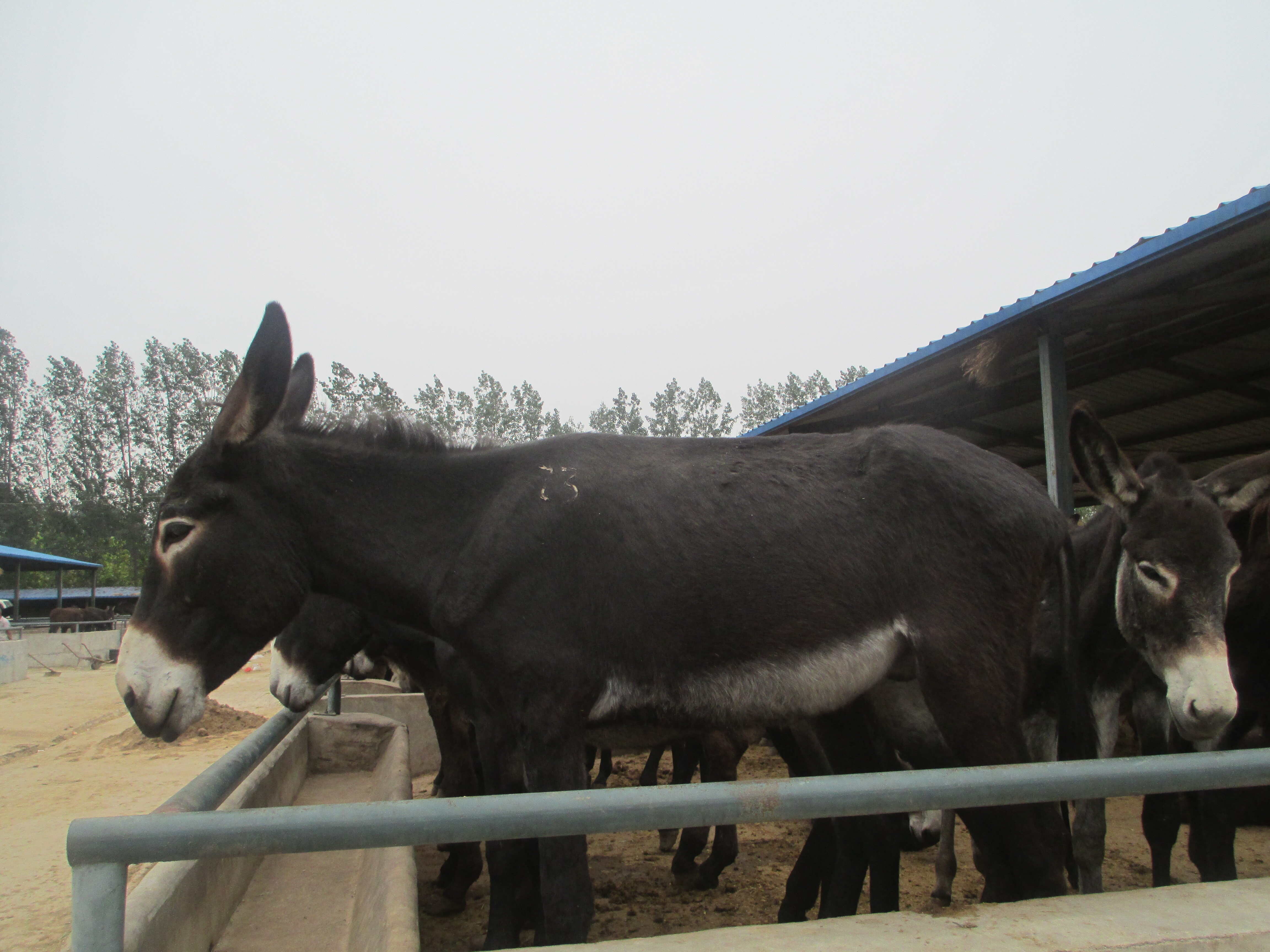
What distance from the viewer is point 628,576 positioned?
2498 millimetres

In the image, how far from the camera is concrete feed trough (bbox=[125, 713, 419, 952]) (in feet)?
8.07

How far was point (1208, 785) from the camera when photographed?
1.71m

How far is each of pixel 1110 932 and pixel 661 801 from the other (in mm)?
1137

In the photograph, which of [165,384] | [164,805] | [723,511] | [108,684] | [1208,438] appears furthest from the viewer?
[165,384]

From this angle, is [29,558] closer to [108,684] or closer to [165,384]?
[108,684]

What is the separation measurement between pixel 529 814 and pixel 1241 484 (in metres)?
3.93

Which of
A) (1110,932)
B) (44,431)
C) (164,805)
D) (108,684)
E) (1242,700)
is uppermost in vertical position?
(44,431)

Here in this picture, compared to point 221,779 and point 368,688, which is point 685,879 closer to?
point 221,779

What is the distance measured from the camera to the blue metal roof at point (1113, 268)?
3564 mm

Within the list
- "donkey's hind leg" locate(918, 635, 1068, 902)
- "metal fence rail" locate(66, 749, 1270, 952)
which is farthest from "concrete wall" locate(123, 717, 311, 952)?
"donkey's hind leg" locate(918, 635, 1068, 902)

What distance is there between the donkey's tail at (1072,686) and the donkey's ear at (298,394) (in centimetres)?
311

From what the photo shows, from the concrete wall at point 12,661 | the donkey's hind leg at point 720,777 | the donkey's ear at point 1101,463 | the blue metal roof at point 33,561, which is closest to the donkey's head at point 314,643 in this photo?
the donkey's hind leg at point 720,777

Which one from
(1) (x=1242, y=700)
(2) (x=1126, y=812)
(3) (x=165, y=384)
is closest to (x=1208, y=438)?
(2) (x=1126, y=812)

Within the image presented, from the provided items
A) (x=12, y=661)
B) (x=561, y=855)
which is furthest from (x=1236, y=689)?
(x=12, y=661)
